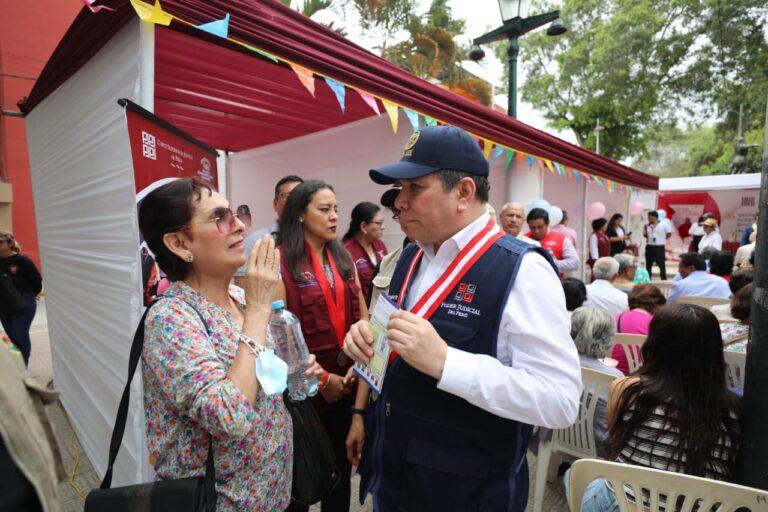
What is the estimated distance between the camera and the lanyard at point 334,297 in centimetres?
222

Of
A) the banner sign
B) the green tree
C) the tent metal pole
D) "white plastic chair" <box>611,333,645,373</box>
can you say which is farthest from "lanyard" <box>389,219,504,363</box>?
the green tree

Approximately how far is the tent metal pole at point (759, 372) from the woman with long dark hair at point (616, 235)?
9071 mm

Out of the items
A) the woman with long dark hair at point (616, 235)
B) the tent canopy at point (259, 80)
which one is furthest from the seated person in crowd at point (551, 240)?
the woman with long dark hair at point (616, 235)

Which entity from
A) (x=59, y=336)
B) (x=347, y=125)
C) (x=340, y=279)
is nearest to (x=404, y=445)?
(x=340, y=279)

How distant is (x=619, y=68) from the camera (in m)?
17.7

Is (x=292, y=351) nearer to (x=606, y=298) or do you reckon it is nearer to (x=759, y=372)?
(x=759, y=372)

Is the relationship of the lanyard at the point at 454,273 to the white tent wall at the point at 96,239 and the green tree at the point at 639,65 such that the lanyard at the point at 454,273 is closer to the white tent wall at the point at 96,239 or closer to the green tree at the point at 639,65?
the white tent wall at the point at 96,239

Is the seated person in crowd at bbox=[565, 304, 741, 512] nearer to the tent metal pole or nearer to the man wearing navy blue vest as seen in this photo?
the tent metal pole

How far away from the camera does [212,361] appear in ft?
3.92

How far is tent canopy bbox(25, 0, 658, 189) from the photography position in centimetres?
248

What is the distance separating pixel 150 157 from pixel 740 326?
3633 millimetres

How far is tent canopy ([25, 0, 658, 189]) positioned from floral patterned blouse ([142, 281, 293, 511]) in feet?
5.50

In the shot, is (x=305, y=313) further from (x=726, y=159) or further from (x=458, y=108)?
(x=726, y=159)

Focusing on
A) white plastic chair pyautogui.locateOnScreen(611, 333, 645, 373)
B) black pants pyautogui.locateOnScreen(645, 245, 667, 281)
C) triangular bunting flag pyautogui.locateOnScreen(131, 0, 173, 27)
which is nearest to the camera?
triangular bunting flag pyautogui.locateOnScreen(131, 0, 173, 27)
